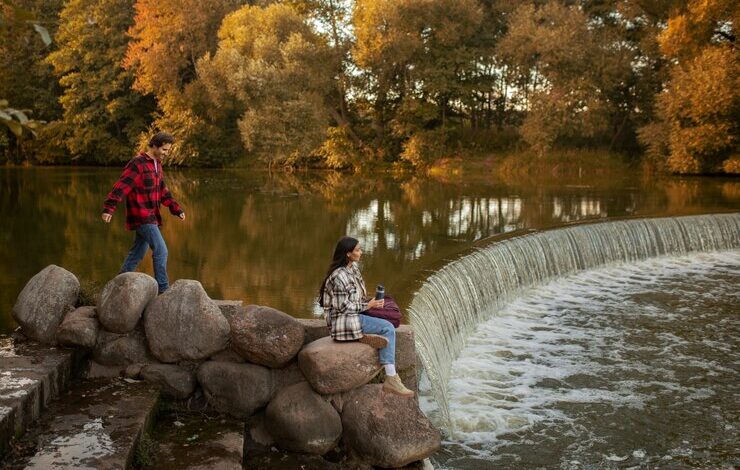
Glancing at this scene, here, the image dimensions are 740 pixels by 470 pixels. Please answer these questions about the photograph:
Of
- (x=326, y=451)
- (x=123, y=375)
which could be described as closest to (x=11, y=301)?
(x=123, y=375)

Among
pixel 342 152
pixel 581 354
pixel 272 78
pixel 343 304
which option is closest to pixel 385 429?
pixel 343 304

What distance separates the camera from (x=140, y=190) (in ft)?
22.8

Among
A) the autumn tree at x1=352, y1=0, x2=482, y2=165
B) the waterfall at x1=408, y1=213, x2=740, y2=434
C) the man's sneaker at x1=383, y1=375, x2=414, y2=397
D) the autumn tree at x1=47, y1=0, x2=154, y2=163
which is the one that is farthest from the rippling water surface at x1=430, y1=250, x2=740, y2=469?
the autumn tree at x1=47, y1=0, x2=154, y2=163

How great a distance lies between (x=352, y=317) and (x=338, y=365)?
1.29 ft

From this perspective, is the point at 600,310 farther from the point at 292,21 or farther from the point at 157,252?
the point at 292,21

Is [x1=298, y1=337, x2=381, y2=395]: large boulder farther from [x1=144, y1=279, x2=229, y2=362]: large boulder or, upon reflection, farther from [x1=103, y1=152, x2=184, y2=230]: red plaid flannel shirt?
[x1=103, y1=152, x2=184, y2=230]: red plaid flannel shirt

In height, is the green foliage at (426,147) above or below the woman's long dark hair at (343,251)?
above

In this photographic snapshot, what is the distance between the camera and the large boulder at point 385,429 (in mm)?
5512

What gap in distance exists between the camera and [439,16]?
34125 millimetres

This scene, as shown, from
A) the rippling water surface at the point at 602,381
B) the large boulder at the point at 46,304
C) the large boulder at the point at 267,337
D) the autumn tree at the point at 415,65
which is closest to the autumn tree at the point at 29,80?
the autumn tree at the point at 415,65

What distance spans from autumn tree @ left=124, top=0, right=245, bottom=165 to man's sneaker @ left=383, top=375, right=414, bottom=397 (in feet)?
109

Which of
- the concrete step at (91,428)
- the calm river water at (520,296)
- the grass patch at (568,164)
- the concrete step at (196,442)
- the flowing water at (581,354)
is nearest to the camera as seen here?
the concrete step at (91,428)

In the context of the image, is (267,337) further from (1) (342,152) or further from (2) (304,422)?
(1) (342,152)

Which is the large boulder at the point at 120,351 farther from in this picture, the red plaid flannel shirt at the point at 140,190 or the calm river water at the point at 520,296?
the calm river water at the point at 520,296
